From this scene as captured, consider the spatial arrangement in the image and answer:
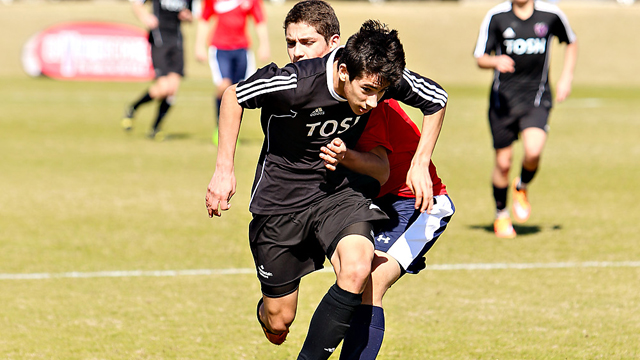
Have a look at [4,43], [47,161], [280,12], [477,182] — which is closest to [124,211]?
[47,161]

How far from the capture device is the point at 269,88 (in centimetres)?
373

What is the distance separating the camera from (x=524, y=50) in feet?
25.0

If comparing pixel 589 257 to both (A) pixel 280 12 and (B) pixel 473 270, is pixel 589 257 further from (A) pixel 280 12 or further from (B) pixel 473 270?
(A) pixel 280 12

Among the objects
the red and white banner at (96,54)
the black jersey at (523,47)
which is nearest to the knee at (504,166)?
the black jersey at (523,47)

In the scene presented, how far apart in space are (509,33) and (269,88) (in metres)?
4.38

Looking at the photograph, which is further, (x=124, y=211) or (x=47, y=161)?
(x=47, y=161)

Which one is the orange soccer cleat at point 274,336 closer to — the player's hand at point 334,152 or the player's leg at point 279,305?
the player's leg at point 279,305

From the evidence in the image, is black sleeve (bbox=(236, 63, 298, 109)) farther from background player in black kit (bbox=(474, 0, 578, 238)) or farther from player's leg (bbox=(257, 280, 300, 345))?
background player in black kit (bbox=(474, 0, 578, 238))

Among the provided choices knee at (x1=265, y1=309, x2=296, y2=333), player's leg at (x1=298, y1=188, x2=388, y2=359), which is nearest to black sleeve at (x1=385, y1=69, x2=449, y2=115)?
player's leg at (x1=298, y1=188, x2=388, y2=359)

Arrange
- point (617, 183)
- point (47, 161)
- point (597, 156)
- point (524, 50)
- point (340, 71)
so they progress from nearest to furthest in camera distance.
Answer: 1. point (340, 71)
2. point (524, 50)
3. point (617, 183)
4. point (47, 161)
5. point (597, 156)

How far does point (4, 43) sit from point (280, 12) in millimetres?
9320

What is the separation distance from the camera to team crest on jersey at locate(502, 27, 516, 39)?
24.8 ft

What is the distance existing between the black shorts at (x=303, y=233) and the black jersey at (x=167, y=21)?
9.52 metres

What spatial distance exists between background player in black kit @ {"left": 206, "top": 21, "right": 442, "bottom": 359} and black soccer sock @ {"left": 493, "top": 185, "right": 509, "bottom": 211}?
3.59 m
